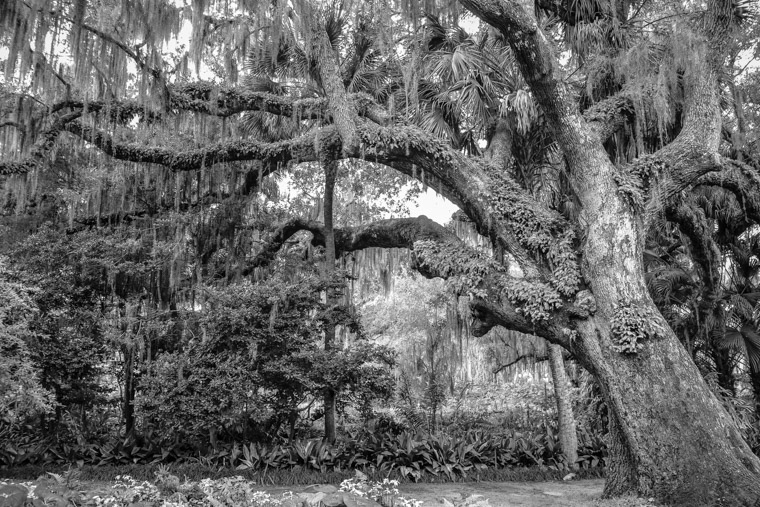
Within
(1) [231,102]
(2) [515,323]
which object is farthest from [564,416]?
(1) [231,102]

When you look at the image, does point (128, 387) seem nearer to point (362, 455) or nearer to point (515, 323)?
point (362, 455)

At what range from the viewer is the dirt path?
7162 mm

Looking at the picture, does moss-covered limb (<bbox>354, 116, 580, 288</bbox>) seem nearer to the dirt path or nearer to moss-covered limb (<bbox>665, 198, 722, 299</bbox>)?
moss-covered limb (<bbox>665, 198, 722, 299</bbox>)

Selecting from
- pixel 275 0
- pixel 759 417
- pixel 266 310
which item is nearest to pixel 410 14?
pixel 275 0

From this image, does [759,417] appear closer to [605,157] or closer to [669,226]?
[669,226]

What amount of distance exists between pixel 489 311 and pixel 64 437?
788 cm

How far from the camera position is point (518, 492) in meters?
7.98

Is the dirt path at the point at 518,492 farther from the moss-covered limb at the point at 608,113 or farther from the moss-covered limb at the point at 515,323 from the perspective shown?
the moss-covered limb at the point at 608,113

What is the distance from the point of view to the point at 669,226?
12289mm

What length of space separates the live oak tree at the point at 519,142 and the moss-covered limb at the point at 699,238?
1.09ft

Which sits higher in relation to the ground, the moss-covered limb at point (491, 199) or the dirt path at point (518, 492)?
the moss-covered limb at point (491, 199)

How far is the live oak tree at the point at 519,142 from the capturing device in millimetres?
6969

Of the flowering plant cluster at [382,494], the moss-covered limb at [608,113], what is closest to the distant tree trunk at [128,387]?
the flowering plant cluster at [382,494]

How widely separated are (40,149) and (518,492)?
30.1 ft
